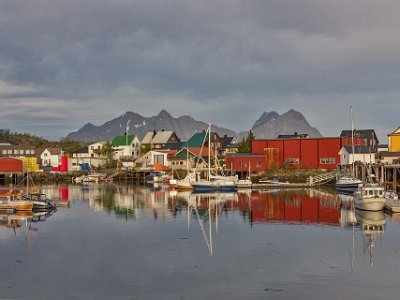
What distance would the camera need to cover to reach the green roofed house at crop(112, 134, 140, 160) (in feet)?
418

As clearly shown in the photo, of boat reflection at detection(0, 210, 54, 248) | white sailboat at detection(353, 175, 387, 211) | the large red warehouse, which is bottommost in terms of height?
boat reflection at detection(0, 210, 54, 248)

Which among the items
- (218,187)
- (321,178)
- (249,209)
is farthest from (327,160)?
(249,209)

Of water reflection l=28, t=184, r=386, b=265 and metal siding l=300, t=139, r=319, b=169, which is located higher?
metal siding l=300, t=139, r=319, b=169

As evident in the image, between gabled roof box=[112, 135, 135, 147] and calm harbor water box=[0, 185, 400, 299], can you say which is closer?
calm harbor water box=[0, 185, 400, 299]

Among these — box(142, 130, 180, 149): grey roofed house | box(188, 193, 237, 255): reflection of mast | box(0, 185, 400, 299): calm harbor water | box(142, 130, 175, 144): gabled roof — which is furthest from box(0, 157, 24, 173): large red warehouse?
box(0, 185, 400, 299): calm harbor water

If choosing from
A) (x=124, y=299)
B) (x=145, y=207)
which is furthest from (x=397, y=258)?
(x=145, y=207)

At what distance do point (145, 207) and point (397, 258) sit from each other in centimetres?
2871

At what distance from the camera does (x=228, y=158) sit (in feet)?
287

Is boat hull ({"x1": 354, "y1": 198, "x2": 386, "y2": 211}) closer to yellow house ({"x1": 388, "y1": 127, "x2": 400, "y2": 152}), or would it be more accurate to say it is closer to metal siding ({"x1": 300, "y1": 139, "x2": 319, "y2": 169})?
yellow house ({"x1": 388, "y1": 127, "x2": 400, "y2": 152})

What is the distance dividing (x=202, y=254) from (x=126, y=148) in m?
102

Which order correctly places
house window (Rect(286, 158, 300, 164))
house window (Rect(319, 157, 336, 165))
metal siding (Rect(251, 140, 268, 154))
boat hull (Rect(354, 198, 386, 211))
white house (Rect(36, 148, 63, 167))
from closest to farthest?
boat hull (Rect(354, 198, 386, 211))
house window (Rect(319, 157, 336, 165))
house window (Rect(286, 158, 300, 164))
metal siding (Rect(251, 140, 268, 154))
white house (Rect(36, 148, 63, 167))

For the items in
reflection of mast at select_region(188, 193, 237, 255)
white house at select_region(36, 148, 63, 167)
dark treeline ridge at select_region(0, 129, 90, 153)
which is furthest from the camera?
dark treeline ridge at select_region(0, 129, 90, 153)

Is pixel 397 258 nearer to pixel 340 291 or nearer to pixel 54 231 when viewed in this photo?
pixel 340 291

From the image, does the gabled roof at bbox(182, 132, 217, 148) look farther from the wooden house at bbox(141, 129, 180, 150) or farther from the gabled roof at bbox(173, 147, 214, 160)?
the wooden house at bbox(141, 129, 180, 150)
